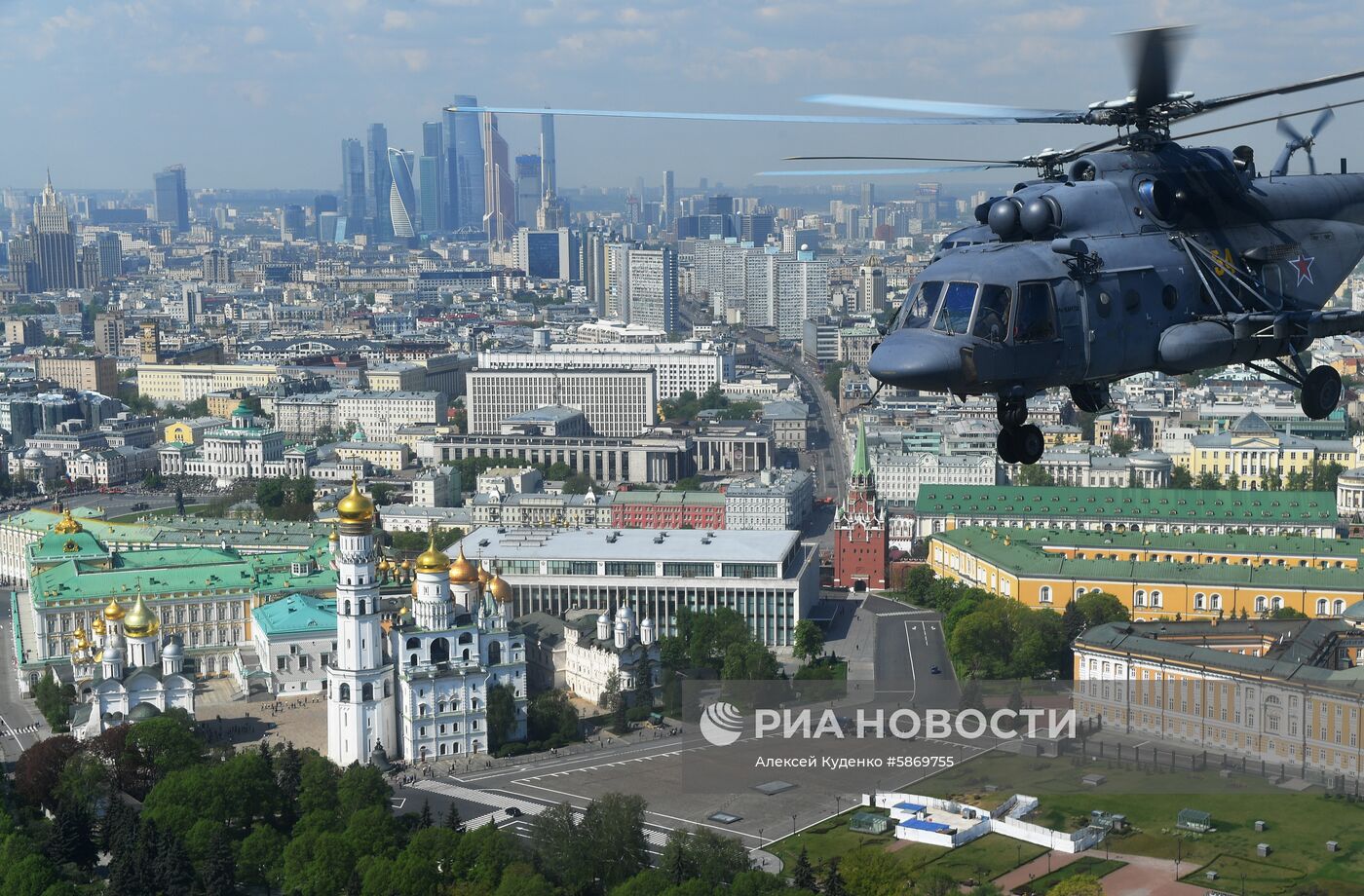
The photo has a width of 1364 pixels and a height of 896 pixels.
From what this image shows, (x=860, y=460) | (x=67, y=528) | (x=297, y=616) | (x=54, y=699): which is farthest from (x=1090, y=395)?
(x=67, y=528)

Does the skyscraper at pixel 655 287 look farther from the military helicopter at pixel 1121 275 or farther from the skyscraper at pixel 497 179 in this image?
the military helicopter at pixel 1121 275

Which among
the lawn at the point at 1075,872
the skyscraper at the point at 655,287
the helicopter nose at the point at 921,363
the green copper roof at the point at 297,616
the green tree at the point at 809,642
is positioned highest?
the skyscraper at the point at 655,287

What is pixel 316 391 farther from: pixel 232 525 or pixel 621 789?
pixel 621 789

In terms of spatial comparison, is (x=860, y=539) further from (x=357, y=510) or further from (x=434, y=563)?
(x=357, y=510)

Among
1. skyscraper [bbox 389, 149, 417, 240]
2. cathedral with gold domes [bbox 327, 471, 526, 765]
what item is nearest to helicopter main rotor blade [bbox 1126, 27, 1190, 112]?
cathedral with gold domes [bbox 327, 471, 526, 765]

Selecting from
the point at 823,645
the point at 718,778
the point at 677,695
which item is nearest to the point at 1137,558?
the point at 823,645

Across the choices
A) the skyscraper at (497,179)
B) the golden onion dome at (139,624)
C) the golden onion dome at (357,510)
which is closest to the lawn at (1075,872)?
the golden onion dome at (357,510)
